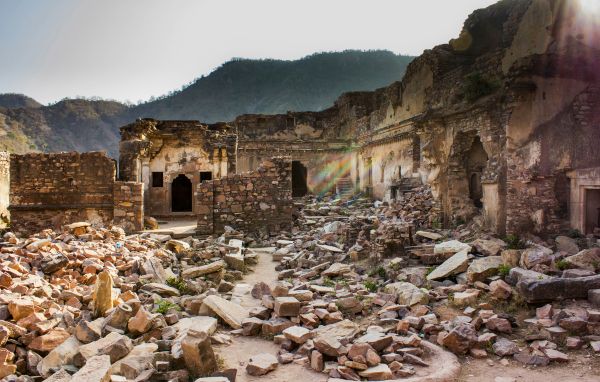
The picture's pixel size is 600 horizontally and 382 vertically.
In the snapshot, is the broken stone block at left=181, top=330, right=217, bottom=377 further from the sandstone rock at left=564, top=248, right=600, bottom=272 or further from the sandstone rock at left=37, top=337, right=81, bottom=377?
the sandstone rock at left=564, top=248, right=600, bottom=272

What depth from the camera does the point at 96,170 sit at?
1140cm

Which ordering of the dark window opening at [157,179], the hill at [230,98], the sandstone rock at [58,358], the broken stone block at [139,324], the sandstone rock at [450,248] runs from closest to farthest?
the sandstone rock at [58,358]
the broken stone block at [139,324]
the sandstone rock at [450,248]
the dark window opening at [157,179]
the hill at [230,98]

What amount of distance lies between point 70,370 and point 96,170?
8.60 meters

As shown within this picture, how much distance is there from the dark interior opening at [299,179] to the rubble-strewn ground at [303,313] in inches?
646

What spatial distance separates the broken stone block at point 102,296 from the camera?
511 centimetres

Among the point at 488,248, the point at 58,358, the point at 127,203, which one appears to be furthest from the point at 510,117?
the point at 127,203

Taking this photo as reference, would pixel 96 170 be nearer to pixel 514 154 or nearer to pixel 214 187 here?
pixel 214 187

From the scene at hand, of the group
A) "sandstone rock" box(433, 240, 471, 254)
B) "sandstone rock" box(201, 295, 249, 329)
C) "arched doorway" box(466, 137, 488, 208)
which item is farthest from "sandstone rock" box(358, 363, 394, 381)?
"arched doorway" box(466, 137, 488, 208)

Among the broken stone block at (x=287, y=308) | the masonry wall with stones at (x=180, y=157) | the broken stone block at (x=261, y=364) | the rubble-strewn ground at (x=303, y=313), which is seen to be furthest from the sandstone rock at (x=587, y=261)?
the masonry wall with stones at (x=180, y=157)

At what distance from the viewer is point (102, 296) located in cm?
517

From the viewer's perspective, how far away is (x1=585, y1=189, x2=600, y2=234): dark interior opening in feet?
28.3

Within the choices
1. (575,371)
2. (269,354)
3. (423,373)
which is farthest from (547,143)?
(269,354)

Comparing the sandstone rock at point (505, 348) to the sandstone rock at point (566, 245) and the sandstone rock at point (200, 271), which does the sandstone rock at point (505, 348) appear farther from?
the sandstone rock at point (200, 271)

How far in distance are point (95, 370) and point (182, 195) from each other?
1551 centimetres
